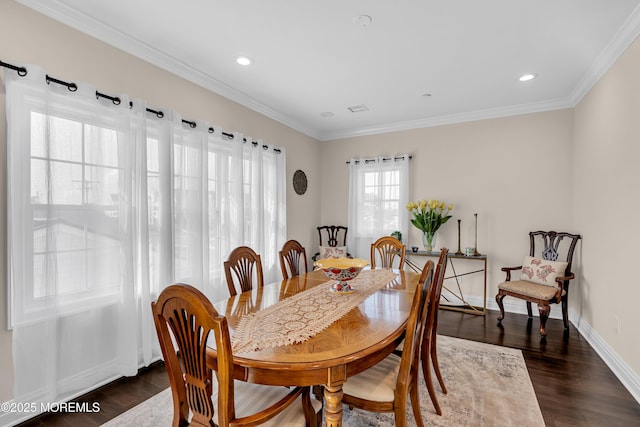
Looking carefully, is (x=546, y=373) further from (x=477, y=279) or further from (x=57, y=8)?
(x=57, y=8)

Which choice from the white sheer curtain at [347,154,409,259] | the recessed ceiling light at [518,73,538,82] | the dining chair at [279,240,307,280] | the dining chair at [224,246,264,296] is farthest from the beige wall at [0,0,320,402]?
the recessed ceiling light at [518,73,538,82]

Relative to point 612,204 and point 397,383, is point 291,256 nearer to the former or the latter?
point 397,383

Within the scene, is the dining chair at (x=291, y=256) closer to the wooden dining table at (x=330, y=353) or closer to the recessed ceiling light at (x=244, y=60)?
the wooden dining table at (x=330, y=353)

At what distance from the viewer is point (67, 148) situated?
2.16 m

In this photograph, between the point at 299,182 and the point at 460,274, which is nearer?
the point at 460,274

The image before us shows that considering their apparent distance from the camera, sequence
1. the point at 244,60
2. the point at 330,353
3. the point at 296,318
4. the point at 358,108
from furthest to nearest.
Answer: the point at 358,108
the point at 244,60
the point at 296,318
the point at 330,353

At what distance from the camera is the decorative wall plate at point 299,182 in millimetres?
4906

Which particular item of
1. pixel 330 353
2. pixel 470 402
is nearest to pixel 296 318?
pixel 330 353

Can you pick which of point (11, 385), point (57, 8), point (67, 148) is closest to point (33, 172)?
point (67, 148)

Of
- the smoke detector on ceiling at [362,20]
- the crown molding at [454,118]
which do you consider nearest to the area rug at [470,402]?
the smoke detector on ceiling at [362,20]

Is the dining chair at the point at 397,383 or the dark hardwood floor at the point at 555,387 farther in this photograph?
the dark hardwood floor at the point at 555,387

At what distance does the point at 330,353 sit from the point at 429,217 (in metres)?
3.45

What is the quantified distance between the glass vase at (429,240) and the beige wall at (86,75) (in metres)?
2.66

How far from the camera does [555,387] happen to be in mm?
2373
